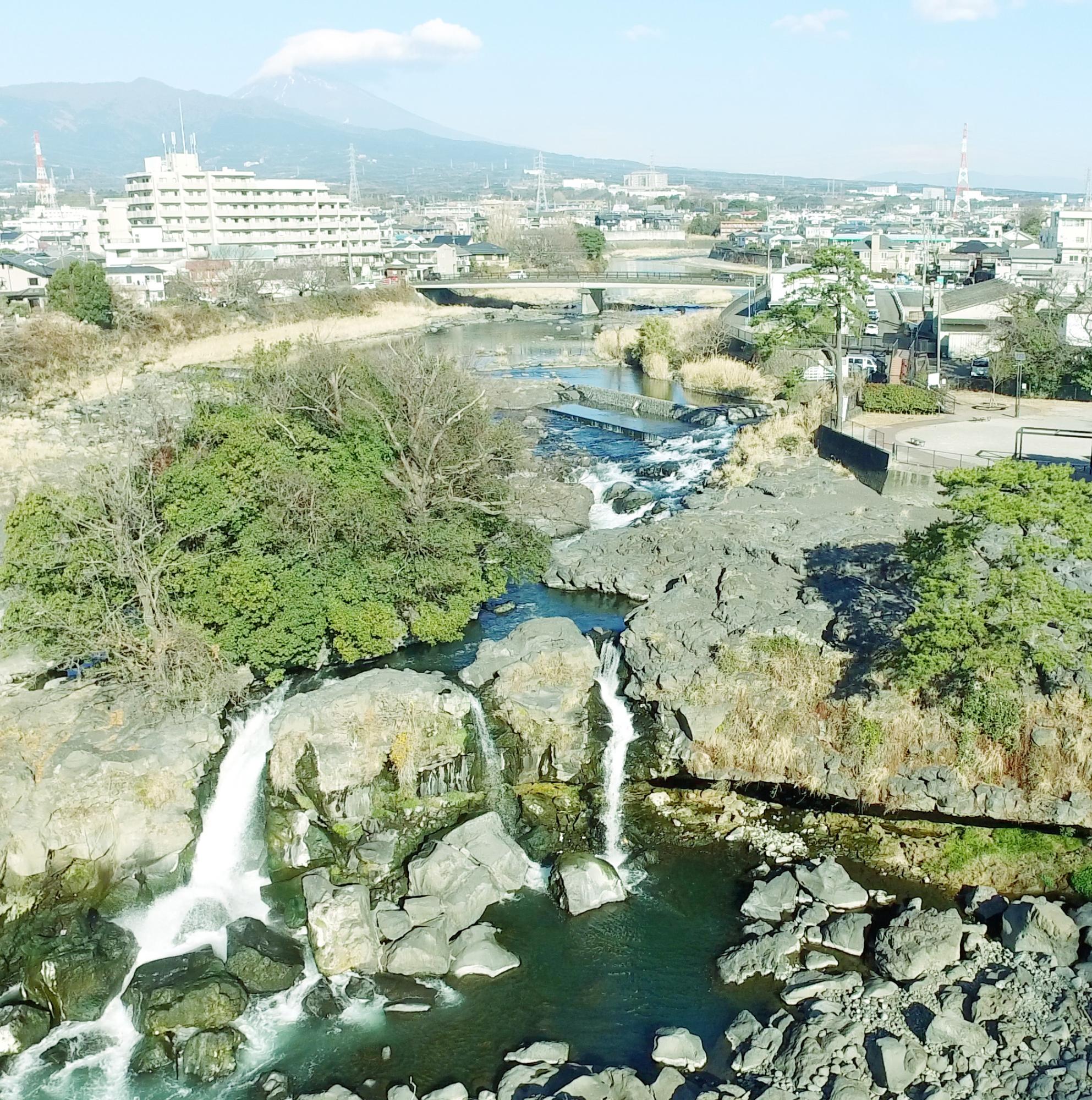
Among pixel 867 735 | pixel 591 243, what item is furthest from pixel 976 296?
pixel 591 243

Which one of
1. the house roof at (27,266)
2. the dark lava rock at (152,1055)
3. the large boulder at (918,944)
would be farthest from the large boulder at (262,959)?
the house roof at (27,266)

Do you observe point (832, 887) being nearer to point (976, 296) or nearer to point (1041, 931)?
point (1041, 931)

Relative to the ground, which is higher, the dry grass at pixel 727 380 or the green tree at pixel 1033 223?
the green tree at pixel 1033 223

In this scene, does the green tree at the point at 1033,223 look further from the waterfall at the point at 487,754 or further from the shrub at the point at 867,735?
the waterfall at the point at 487,754

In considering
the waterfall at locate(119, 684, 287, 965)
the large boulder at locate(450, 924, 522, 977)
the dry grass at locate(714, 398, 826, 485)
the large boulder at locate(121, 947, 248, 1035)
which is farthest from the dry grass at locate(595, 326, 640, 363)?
the large boulder at locate(121, 947, 248, 1035)

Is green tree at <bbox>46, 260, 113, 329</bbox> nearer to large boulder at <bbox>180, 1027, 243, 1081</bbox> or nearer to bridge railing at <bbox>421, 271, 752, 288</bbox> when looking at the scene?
bridge railing at <bbox>421, 271, 752, 288</bbox>
